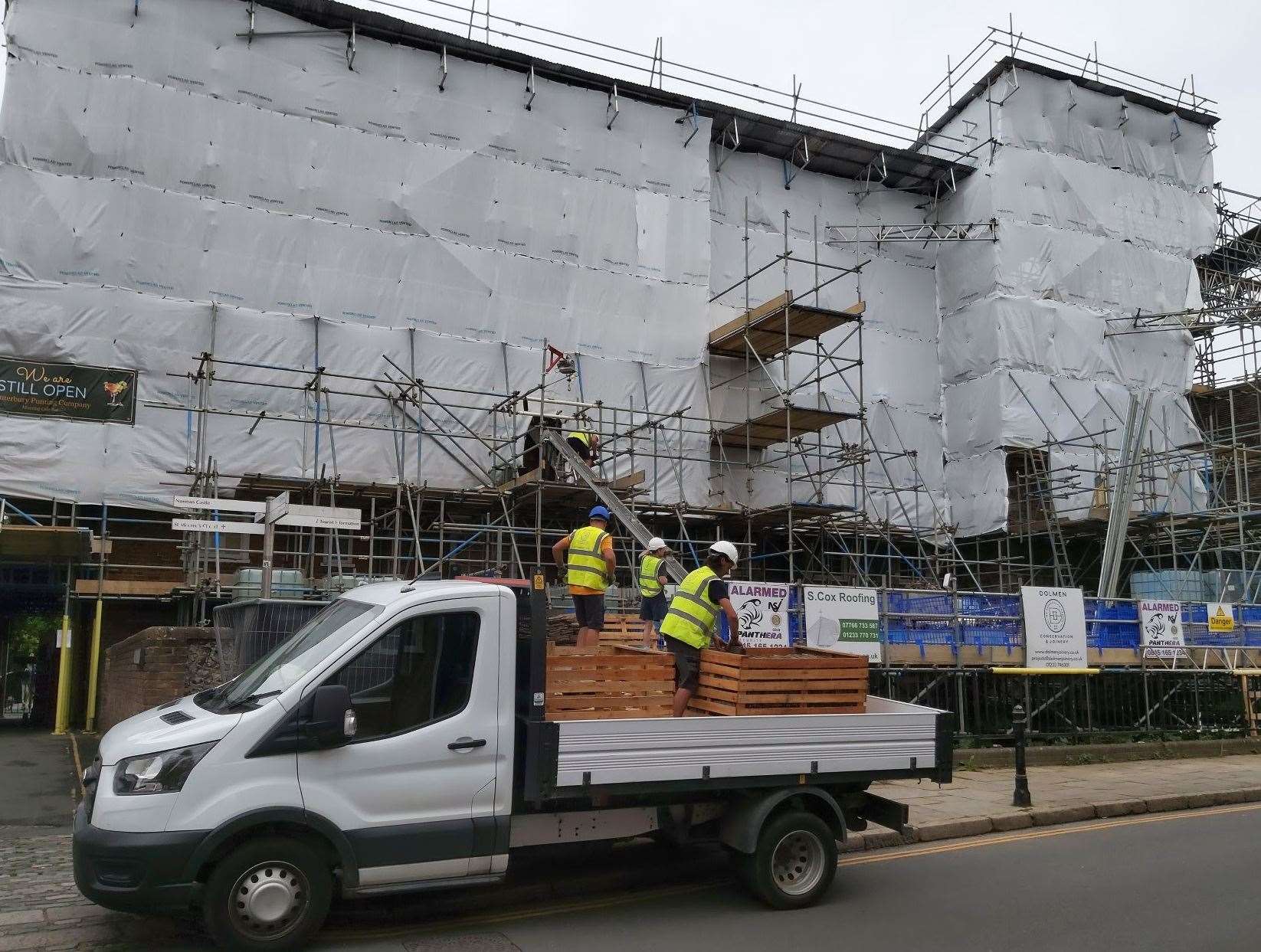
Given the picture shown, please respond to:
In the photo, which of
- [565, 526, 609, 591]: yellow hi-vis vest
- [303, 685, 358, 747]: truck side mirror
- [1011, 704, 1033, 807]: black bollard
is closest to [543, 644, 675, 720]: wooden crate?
[303, 685, 358, 747]: truck side mirror

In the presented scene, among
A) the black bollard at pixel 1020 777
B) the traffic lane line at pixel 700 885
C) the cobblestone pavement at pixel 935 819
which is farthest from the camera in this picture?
the black bollard at pixel 1020 777

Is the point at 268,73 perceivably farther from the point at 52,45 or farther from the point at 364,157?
the point at 52,45

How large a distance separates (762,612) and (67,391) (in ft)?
37.4

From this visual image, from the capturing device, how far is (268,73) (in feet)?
60.3

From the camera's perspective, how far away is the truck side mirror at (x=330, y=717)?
569 centimetres

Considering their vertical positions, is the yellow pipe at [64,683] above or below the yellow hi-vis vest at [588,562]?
below

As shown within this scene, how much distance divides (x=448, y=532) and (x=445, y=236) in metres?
5.62

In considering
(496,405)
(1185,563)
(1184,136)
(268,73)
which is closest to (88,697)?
(496,405)

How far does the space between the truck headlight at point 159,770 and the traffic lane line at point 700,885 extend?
4.63 ft

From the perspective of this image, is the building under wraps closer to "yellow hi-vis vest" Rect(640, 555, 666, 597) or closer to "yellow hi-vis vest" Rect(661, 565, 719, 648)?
"yellow hi-vis vest" Rect(640, 555, 666, 597)

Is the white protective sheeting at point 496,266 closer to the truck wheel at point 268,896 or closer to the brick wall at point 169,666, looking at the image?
the brick wall at point 169,666

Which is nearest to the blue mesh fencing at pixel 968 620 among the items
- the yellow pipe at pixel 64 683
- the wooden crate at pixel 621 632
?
the wooden crate at pixel 621 632

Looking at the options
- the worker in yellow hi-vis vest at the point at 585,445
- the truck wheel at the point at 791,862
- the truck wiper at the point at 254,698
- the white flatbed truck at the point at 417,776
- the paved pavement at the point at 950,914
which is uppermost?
the worker in yellow hi-vis vest at the point at 585,445

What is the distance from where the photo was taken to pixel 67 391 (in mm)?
16031
